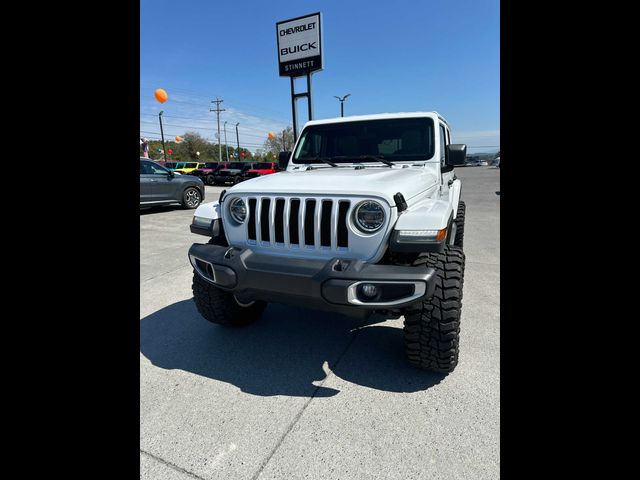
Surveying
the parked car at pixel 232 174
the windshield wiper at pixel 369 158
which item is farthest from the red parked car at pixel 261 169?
the windshield wiper at pixel 369 158

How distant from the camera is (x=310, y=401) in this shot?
213 centimetres

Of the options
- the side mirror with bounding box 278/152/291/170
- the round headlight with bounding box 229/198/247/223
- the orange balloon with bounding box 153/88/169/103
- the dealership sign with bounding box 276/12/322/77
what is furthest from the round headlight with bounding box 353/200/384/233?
the orange balloon with bounding box 153/88/169/103

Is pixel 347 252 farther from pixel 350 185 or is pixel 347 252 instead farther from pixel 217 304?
pixel 217 304

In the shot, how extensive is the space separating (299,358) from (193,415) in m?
0.83

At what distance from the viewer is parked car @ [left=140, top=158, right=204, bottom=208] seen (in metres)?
Answer: 9.60

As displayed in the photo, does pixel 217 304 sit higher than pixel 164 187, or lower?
lower

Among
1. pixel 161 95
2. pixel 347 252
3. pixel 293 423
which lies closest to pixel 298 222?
pixel 347 252

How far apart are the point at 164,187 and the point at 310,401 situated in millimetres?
9450

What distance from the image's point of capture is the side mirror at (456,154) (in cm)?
326

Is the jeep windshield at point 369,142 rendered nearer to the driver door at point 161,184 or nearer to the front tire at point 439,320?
the front tire at point 439,320
